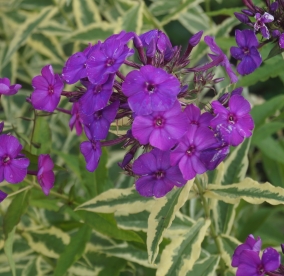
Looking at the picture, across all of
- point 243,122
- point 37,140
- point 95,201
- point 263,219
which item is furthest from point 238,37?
point 263,219

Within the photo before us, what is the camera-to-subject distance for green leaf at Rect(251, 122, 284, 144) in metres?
1.67

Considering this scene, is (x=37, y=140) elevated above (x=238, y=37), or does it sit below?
below

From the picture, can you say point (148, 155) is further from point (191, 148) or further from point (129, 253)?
point (129, 253)

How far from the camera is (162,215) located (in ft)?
3.88

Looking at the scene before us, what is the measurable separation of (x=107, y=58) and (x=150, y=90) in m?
0.11

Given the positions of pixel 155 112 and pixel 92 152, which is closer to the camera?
pixel 155 112

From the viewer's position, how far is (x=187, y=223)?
1437mm

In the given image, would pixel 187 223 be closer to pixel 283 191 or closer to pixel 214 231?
pixel 214 231

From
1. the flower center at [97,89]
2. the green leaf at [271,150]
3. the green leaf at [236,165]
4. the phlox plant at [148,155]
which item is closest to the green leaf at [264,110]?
the phlox plant at [148,155]

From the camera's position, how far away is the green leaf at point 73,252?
4.48ft

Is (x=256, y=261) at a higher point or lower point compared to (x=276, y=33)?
lower

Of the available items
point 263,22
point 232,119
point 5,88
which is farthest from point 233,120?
point 5,88

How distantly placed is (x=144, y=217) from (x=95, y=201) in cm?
18

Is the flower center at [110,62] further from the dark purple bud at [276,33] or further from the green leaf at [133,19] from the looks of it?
the green leaf at [133,19]
